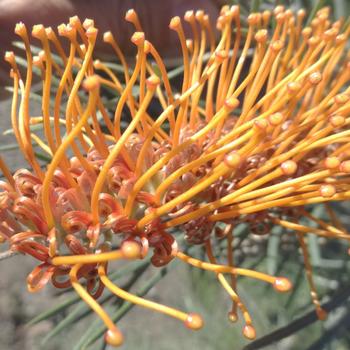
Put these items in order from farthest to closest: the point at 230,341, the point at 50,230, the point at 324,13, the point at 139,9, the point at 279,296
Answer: the point at 230,341, the point at 279,296, the point at 139,9, the point at 324,13, the point at 50,230

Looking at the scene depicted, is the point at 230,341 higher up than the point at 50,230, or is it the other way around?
the point at 50,230

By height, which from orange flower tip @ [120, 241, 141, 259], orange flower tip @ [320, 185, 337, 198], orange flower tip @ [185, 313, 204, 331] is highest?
orange flower tip @ [120, 241, 141, 259]

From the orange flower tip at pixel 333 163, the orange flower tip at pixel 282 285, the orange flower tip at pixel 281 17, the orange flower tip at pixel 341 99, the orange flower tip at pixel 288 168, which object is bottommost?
the orange flower tip at pixel 282 285

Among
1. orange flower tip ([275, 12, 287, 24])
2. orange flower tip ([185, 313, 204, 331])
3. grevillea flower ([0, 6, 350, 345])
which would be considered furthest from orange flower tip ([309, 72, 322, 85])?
orange flower tip ([185, 313, 204, 331])

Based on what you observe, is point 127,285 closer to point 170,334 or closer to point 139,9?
point 139,9

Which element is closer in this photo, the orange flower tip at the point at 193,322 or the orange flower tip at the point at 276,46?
the orange flower tip at the point at 193,322

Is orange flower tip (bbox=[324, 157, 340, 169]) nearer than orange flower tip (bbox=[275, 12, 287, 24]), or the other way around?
orange flower tip (bbox=[324, 157, 340, 169])

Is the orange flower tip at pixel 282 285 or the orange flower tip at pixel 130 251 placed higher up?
the orange flower tip at pixel 130 251

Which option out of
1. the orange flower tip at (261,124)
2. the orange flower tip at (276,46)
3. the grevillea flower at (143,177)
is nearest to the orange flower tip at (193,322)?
the grevillea flower at (143,177)

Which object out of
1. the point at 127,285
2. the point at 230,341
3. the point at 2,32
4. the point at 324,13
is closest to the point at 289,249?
the point at 127,285

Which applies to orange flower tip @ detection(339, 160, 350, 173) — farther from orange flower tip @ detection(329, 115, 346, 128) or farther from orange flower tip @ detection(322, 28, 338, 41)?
orange flower tip @ detection(322, 28, 338, 41)

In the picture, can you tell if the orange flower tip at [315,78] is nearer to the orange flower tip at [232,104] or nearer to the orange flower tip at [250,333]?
the orange flower tip at [232,104]
